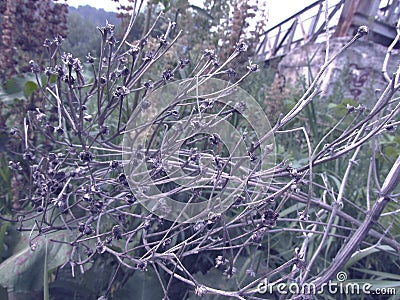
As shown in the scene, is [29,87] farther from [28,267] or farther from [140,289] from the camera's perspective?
[140,289]

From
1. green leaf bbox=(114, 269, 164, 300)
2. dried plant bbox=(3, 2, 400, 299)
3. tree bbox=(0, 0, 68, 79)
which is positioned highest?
tree bbox=(0, 0, 68, 79)

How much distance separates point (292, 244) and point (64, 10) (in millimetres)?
1482

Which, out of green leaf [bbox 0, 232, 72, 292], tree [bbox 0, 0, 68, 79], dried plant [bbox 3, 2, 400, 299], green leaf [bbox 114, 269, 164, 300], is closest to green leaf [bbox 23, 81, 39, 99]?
tree [bbox 0, 0, 68, 79]

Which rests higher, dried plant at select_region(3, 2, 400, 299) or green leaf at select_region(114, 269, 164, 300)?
dried plant at select_region(3, 2, 400, 299)

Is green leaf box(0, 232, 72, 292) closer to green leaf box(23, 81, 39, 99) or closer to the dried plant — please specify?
the dried plant

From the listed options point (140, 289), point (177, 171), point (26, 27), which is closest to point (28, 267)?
point (140, 289)

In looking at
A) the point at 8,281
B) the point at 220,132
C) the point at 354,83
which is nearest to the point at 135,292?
the point at 8,281

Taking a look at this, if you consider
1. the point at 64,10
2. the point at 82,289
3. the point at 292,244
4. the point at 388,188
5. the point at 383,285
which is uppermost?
the point at 64,10

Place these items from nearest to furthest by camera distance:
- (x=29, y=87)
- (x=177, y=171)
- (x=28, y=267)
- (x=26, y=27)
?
(x=177, y=171) < (x=28, y=267) < (x=29, y=87) < (x=26, y=27)

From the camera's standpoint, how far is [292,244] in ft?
4.76

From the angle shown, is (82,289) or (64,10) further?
(64,10)

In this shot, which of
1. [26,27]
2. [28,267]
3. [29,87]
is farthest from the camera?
[26,27]

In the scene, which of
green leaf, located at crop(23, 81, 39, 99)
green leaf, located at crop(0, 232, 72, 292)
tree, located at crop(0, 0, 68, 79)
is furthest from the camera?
tree, located at crop(0, 0, 68, 79)

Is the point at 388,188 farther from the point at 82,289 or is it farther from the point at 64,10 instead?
the point at 64,10
